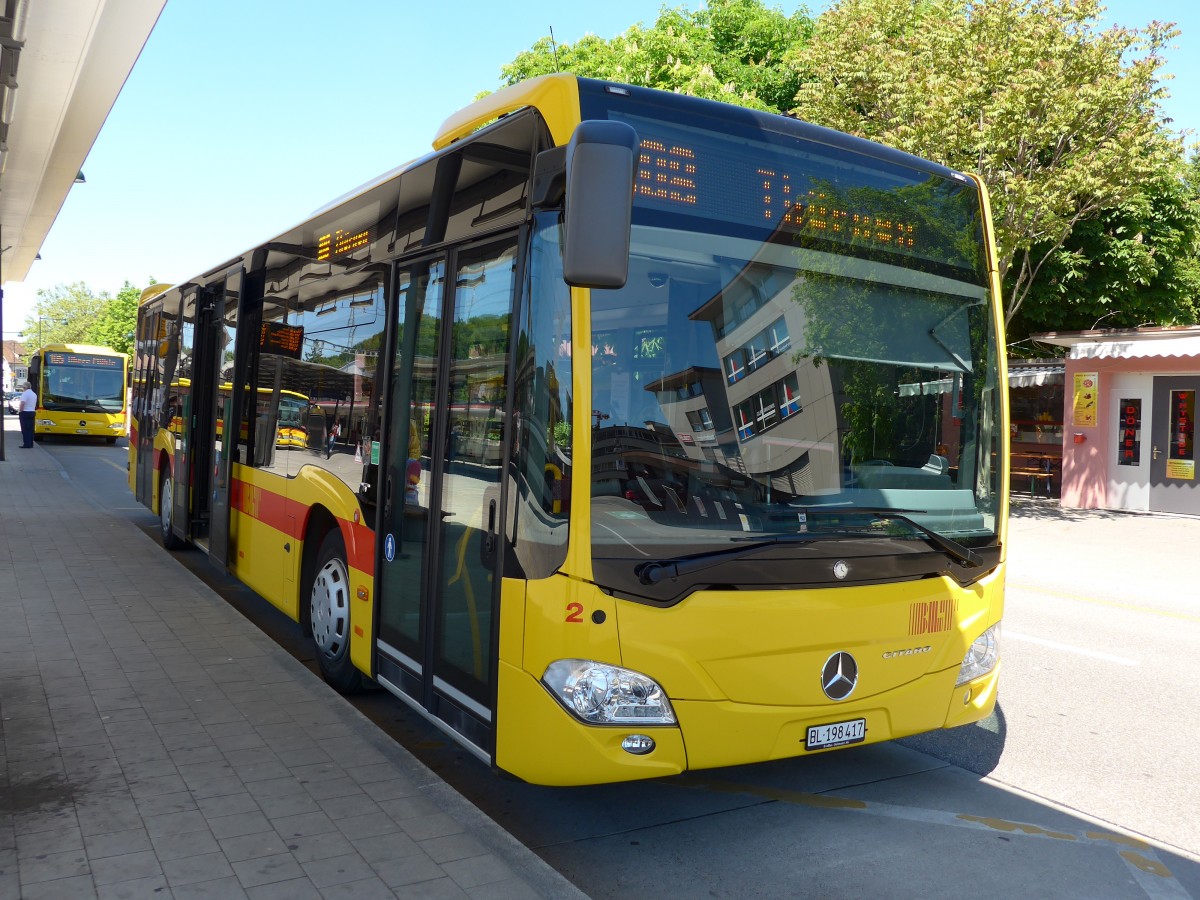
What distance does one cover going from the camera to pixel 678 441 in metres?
4.01

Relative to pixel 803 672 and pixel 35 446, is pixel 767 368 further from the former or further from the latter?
pixel 35 446

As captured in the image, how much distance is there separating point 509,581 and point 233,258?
5961mm

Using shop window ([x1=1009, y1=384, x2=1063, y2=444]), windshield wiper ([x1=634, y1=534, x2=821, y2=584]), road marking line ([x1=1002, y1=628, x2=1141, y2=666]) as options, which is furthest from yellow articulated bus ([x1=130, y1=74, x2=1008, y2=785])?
shop window ([x1=1009, y1=384, x2=1063, y2=444])

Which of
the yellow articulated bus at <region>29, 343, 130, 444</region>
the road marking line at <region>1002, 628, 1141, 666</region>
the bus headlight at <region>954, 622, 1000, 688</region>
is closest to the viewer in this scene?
the bus headlight at <region>954, 622, 1000, 688</region>

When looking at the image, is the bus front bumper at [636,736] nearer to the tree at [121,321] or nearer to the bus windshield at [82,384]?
the bus windshield at [82,384]

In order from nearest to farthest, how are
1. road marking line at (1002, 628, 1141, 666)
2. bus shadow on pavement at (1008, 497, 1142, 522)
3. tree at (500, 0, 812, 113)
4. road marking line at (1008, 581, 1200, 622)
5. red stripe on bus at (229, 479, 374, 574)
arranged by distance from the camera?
1. red stripe on bus at (229, 479, 374, 574)
2. road marking line at (1002, 628, 1141, 666)
3. road marking line at (1008, 581, 1200, 622)
4. bus shadow on pavement at (1008, 497, 1142, 522)
5. tree at (500, 0, 812, 113)

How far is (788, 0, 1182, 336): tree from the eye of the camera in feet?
53.8

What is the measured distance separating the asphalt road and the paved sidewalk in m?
0.48

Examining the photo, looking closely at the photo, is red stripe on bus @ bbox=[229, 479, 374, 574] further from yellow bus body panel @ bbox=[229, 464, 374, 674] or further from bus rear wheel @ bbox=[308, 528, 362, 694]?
bus rear wheel @ bbox=[308, 528, 362, 694]

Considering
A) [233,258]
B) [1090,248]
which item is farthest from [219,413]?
[1090,248]

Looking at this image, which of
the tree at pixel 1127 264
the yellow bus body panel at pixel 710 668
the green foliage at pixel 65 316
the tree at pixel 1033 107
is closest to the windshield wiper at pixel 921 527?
the yellow bus body panel at pixel 710 668

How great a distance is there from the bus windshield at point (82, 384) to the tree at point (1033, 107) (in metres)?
26.1

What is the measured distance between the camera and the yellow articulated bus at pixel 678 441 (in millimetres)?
3928

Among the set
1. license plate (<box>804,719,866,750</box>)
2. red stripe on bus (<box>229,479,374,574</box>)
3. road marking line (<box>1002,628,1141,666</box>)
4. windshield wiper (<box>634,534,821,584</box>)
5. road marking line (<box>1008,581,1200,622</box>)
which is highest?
windshield wiper (<box>634,534,821,584</box>)
